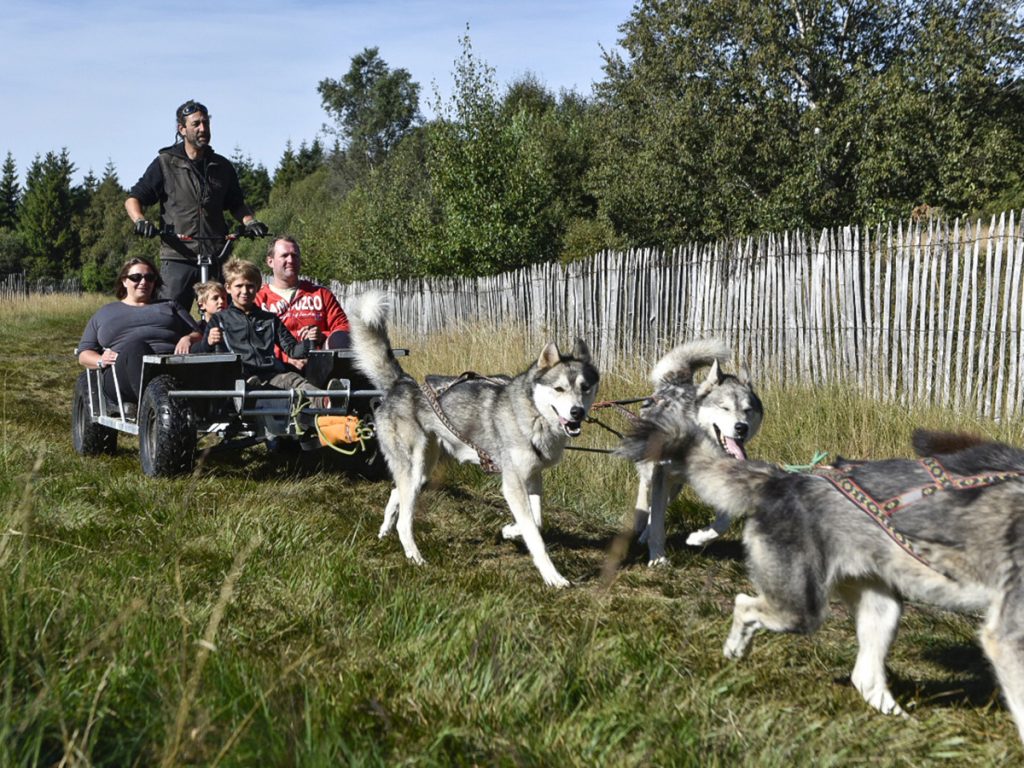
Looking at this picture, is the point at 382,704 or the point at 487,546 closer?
the point at 382,704

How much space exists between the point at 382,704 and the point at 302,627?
82 centimetres

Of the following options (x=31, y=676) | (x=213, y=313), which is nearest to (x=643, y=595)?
(x=31, y=676)

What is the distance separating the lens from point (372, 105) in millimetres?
64125

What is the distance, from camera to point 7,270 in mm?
68750

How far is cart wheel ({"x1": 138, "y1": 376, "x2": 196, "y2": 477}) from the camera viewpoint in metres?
6.03

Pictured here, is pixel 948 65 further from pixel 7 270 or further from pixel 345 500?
pixel 7 270

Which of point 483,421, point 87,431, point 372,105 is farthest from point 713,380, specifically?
point 372,105

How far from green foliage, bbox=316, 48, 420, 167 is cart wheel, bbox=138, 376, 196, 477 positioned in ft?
192

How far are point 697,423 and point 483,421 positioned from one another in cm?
130

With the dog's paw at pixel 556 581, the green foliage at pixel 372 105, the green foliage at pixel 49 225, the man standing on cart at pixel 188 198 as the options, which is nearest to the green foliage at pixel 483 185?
the man standing on cart at pixel 188 198

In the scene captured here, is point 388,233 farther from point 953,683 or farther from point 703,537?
point 953,683

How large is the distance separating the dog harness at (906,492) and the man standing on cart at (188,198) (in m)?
5.64

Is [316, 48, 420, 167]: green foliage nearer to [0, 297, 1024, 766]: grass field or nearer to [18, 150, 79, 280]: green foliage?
[18, 150, 79, 280]: green foliage

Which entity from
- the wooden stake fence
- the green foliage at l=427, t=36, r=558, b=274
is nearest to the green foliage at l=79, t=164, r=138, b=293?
the green foliage at l=427, t=36, r=558, b=274
